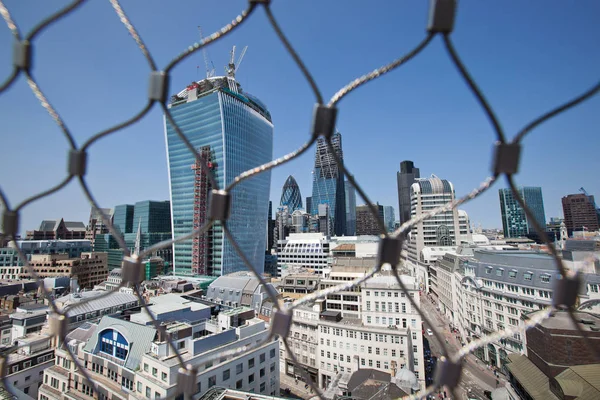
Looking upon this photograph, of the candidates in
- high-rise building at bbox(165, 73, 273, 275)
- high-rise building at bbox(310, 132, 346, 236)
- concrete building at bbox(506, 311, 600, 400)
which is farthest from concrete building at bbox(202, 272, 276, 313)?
high-rise building at bbox(310, 132, 346, 236)

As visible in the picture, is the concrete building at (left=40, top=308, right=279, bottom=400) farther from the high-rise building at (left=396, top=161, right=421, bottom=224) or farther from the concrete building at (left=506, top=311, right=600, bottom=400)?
the high-rise building at (left=396, top=161, right=421, bottom=224)

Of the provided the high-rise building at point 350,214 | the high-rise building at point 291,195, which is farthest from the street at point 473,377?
the high-rise building at point 350,214

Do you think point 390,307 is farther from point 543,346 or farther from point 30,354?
point 30,354

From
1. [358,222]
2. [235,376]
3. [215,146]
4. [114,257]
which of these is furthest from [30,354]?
[358,222]

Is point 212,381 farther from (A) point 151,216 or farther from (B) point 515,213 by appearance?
(B) point 515,213

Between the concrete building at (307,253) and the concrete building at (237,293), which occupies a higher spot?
the concrete building at (307,253)

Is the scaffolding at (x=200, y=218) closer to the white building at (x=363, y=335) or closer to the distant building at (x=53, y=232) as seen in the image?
the white building at (x=363, y=335)
